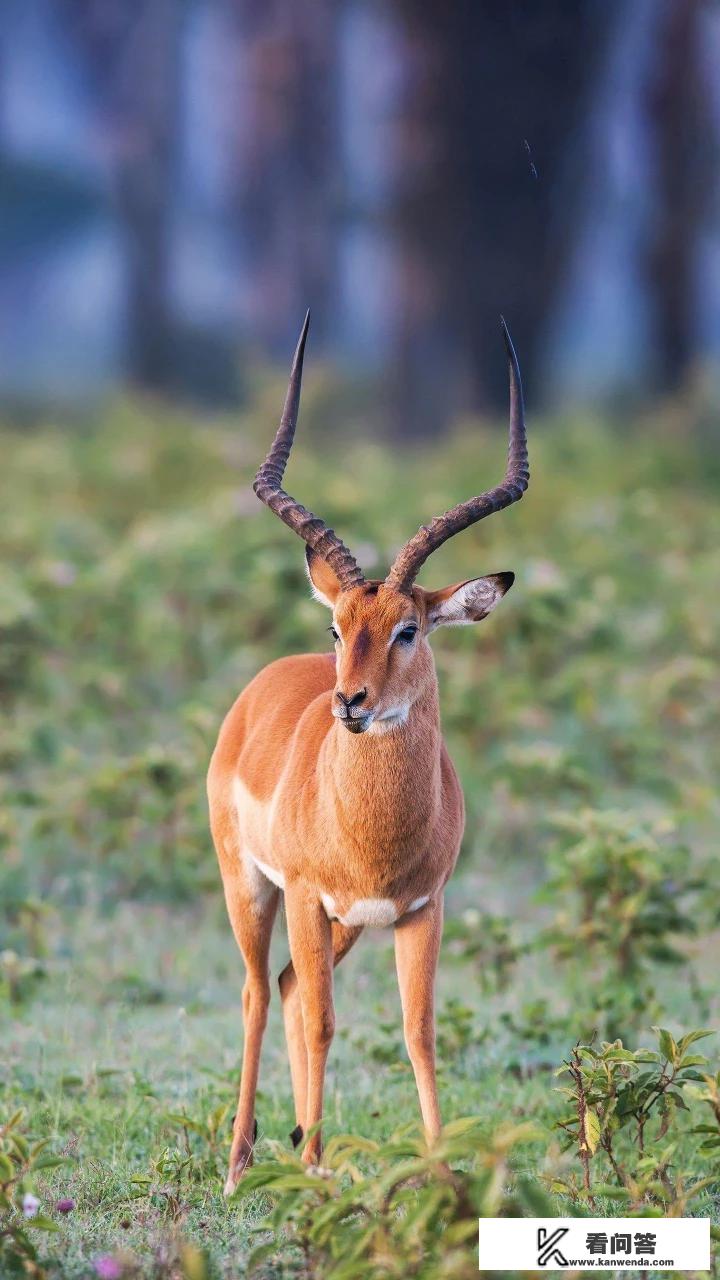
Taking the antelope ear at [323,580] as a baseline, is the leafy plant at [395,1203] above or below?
below

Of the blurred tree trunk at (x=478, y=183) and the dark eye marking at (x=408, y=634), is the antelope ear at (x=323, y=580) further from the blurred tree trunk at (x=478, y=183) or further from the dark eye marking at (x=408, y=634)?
the blurred tree trunk at (x=478, y=183)

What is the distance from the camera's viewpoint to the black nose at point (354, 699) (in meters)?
4.15

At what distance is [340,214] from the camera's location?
67.7 feet

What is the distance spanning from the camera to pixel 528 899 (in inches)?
330

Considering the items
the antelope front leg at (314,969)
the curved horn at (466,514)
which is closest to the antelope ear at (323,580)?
the curved horn at (466,514)

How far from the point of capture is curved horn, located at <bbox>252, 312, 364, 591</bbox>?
4.46 metres

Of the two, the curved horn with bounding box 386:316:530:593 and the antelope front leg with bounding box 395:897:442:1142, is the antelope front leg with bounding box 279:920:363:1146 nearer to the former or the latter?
the antelope front leg with bounding box 395:897:442:1142

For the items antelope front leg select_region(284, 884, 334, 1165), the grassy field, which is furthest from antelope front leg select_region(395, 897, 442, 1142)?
the grassy field

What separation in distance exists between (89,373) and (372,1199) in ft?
57.6

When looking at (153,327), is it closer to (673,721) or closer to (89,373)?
(89,373)

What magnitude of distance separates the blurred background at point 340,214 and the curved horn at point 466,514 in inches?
596

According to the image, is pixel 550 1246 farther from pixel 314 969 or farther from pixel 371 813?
pixel 371 813

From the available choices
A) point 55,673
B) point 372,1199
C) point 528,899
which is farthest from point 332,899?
point 55,673

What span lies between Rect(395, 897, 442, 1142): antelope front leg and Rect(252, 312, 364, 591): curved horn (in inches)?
34.3
